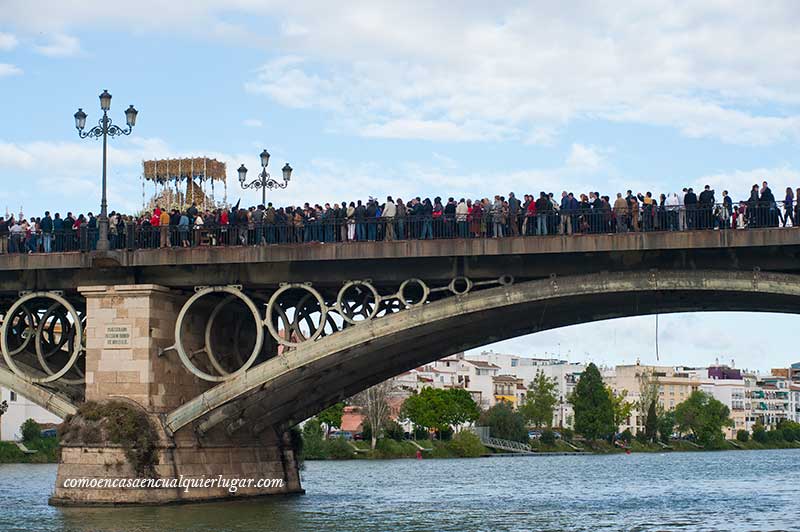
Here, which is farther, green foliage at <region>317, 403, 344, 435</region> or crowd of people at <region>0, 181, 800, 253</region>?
green foliage at <region>317, 403, 344, 435</region>

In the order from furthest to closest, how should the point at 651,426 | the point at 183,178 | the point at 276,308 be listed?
A: 1. the point at 651,426
2. the point at 183,178
3. the point at 276,308

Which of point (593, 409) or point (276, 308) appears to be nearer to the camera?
point (276, 308)

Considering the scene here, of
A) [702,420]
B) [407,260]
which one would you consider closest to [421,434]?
[702,420]

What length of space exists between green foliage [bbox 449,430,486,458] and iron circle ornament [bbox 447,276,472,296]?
71.8 metres

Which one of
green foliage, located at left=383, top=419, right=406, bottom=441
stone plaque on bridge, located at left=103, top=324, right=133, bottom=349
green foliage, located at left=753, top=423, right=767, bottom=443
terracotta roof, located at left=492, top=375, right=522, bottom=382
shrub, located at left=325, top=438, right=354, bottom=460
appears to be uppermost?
stone plaque on bridge, located at left=103, top=324, right=133, bottom=349

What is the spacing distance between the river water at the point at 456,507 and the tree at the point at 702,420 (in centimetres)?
8681

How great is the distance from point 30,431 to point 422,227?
6505 centimetres

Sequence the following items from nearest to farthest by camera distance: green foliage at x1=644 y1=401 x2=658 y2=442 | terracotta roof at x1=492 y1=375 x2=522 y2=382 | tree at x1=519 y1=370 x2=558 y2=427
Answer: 1. tree at x1=519 y1=370 x2=558 y2=427
2. green foliage at x1=644 y1=401 x2=658 y2=442
3. terracotta roof at x1=492 y1=375 x2=522 y2=382

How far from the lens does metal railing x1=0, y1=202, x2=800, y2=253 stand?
33.0 metres

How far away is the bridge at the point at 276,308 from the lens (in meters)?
33.6

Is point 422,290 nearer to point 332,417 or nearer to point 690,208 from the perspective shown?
point 690,208

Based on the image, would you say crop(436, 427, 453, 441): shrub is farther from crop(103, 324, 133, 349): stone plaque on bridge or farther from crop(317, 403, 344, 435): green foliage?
crop(103, 324, 133, 349): stone plaque on bridge

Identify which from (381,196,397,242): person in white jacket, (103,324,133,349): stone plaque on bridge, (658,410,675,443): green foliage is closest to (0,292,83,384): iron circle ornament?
(103,324,133,349): stone plaque on bridge

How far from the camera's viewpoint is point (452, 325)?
3600cm
